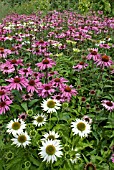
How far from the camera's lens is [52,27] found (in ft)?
15.7

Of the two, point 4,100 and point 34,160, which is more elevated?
point 4,100

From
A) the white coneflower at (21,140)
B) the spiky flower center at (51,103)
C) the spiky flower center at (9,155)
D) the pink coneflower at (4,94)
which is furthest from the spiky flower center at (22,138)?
the pink coneflower at (4,94)

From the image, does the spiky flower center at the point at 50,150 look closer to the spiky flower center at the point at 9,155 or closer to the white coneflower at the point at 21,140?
the white coneflower at the point at 21,140

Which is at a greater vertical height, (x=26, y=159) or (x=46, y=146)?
(x=46, y=146)

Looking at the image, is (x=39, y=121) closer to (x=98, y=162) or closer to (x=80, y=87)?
(x=98, y=162)

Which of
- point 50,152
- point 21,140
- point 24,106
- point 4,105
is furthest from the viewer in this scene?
point 24,106

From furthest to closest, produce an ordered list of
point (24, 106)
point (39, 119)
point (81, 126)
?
point (24, 106) < point (39, 119) < point (81, 126)

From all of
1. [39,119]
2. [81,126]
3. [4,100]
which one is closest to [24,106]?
[4,100]

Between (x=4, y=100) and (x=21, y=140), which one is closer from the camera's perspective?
(x=21, y=140)

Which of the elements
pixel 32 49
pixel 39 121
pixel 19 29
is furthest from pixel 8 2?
pixel 39 121

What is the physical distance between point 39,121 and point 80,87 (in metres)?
0.95

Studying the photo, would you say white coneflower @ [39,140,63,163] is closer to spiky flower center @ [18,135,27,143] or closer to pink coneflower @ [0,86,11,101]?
spiky flower center @ [18,135,27,143]


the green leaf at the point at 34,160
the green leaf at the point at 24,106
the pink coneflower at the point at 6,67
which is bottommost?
the green leaf at the point at 34,160

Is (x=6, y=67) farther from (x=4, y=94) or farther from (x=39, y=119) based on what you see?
(x=39, y=119)
